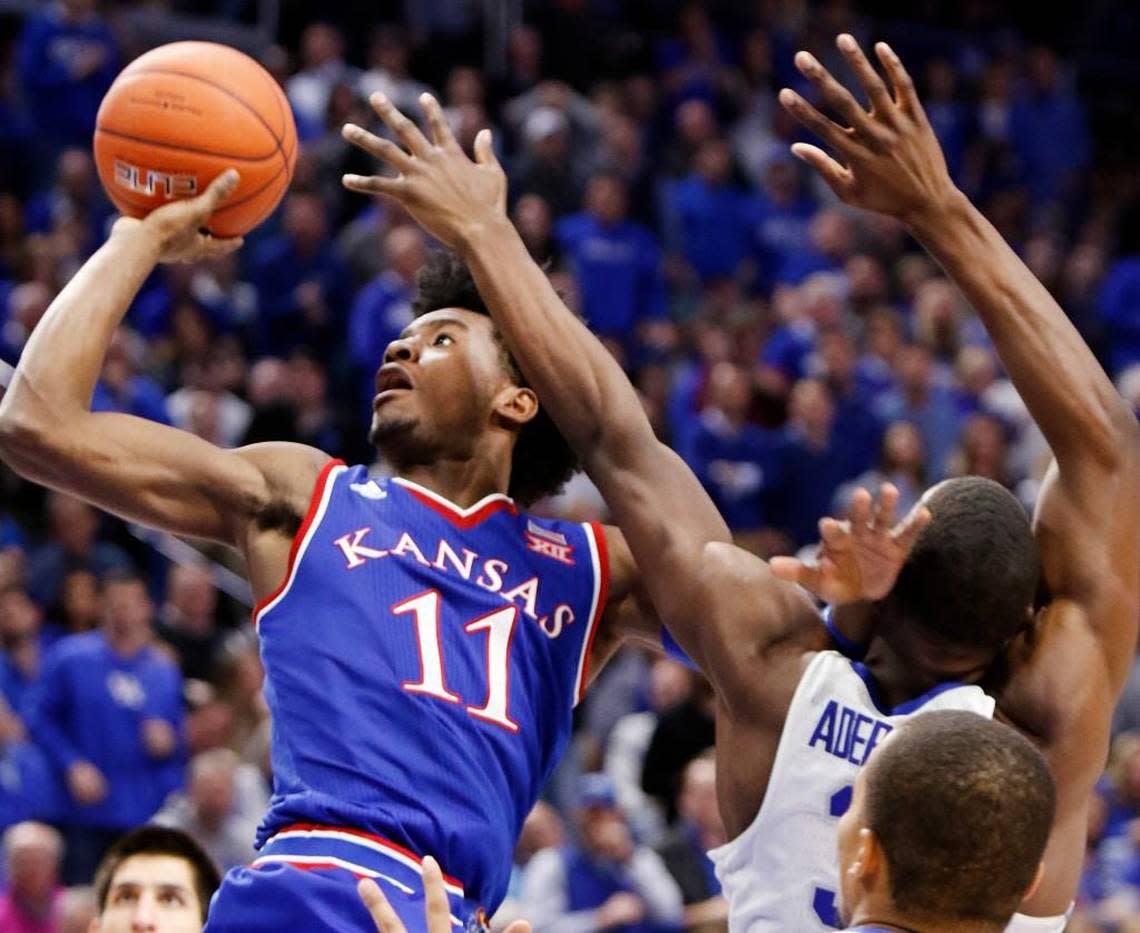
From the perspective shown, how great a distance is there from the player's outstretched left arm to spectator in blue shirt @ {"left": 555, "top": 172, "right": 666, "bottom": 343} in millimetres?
8456

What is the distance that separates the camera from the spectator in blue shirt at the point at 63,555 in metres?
9.66

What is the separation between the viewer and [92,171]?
38.9ft

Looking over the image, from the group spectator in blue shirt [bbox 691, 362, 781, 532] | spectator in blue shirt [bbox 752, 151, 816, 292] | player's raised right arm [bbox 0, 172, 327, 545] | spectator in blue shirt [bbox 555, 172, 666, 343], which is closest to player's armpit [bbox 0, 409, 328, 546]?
player's raised right arm [bbox 0, 172, 327, 545]

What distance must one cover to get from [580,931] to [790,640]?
531 cm

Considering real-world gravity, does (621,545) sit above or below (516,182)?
above

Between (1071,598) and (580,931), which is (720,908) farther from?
(1071,598)

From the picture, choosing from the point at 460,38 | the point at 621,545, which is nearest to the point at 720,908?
the point at 621,545

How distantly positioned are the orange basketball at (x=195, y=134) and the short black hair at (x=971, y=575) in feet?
5.36

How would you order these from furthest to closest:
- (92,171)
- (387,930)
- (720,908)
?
(92,171) → (720,908) → (387,930)

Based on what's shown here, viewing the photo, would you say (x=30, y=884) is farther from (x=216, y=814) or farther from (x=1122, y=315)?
(x=1122, y=315)

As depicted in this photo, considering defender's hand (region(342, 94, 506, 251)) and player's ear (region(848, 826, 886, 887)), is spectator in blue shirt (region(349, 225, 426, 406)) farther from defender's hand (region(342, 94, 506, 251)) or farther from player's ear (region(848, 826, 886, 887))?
player's ear (region(848, 826, 886, 887))

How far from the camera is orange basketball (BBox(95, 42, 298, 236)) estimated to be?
4.22 meters

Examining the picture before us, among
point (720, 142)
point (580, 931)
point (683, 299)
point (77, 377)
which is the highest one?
point (77, 377)

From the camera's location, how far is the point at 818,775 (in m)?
3.57
